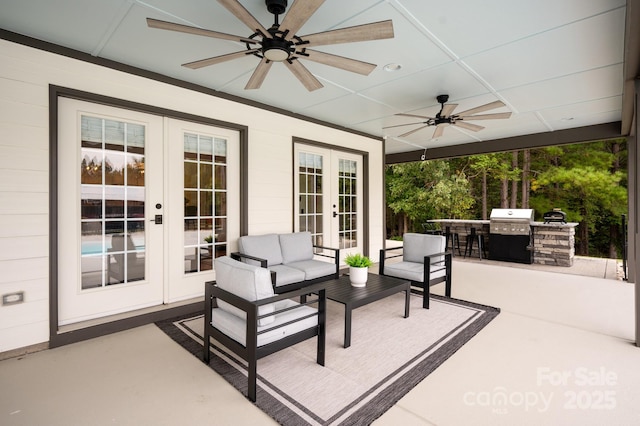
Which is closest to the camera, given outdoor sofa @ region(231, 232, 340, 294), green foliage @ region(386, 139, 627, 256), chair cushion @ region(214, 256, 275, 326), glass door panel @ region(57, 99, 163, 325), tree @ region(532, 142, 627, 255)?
chair cushion @ region(214, 256, 275, 326)

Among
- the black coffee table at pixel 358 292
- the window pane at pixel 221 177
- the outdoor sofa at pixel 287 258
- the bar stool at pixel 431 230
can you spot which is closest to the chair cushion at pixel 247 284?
the black coffee table at pixel 358 292

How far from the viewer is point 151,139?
3682 mm

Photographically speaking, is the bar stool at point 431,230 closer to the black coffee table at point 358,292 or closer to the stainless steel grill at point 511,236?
the stainless steel grill at point 511,236

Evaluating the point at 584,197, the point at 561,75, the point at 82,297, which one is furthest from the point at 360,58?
the point at 584,197

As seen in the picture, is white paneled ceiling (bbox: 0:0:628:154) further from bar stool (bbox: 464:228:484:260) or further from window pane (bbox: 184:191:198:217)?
bar stool (bbox: 464:228:484:260)

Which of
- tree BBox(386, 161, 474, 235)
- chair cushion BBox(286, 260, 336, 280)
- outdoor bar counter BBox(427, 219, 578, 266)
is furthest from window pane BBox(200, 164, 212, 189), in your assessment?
tree BBox(386, 161, 474, 235)

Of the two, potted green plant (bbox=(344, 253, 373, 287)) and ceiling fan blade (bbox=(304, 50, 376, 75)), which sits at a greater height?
ceiling fan blade (bbox=(304, 50, 376, 75))

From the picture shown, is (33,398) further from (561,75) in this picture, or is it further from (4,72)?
(561,75)

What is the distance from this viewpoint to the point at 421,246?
4.56 metres

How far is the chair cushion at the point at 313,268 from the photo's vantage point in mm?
4050

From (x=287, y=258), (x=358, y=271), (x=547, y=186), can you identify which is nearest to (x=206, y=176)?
(x=287, y=258)

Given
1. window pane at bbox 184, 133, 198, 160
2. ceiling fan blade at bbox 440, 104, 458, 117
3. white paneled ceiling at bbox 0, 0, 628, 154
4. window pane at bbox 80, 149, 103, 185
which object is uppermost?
white paneled ceiling at bbox 0, 0, 628, 154

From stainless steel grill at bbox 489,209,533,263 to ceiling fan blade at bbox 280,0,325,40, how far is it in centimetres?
669

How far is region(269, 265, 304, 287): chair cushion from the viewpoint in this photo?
12.2 feet
